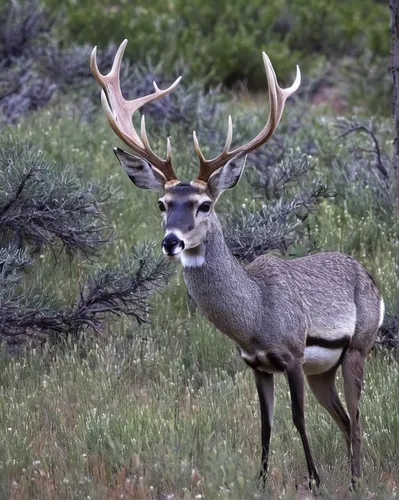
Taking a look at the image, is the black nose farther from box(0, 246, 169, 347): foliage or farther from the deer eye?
box(0, 246, 169, 347): foliage

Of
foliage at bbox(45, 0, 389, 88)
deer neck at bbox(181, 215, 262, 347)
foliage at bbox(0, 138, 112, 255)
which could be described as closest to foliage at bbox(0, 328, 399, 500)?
deer neck at bbox(181, 215, 262, 347)

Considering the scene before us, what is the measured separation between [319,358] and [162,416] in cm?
102

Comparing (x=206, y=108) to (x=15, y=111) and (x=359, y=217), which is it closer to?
(x=15, y=111)

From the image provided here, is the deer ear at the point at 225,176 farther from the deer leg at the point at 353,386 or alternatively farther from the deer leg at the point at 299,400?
the deer leg at the point at 353,386

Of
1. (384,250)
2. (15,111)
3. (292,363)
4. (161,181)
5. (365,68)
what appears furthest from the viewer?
(365,68)

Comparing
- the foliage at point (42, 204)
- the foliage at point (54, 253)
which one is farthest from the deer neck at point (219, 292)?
the foliage at point (42, 204)

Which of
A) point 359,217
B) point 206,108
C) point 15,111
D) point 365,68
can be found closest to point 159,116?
point 206,108

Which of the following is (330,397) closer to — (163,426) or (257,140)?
(163,426)

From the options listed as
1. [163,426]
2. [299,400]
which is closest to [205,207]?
[299,400]

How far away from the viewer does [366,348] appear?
21.3 feet

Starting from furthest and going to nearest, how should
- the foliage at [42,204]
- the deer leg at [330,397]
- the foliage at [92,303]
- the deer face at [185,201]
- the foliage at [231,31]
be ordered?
the foliage at [231,31] → the foliage at [42,204] → the foliage at [92,303] → the deer leg at [330,397] → the deer face at [185,201]

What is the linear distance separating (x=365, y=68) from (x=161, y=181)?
967 cm

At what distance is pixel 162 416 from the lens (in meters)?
6.67

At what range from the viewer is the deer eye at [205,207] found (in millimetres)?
6074
